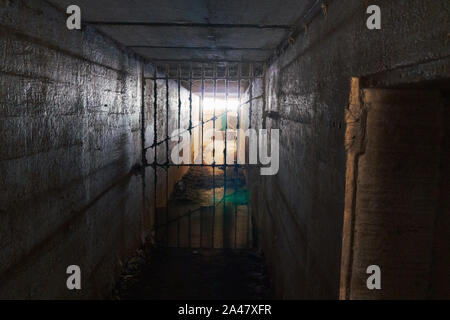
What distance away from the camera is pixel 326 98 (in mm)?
2244

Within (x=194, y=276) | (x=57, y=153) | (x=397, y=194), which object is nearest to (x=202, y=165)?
(x=194, y=276)

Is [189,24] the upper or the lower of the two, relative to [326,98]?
upper

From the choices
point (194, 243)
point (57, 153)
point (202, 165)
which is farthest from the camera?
point (194, 243)

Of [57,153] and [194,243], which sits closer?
[57,153]

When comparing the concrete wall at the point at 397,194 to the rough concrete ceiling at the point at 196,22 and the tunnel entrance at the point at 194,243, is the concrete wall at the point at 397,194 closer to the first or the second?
the rough concrete ceiling at the point at 196,22

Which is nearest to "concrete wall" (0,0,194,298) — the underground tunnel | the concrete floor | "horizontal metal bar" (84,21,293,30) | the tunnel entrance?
the underground tunnel

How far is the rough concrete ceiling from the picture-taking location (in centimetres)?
291

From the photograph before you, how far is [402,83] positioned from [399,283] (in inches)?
40.4

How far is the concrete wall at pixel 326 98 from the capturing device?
127cm

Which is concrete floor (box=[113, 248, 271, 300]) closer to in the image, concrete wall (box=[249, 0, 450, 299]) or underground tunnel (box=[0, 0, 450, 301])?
underground tunnel (box=[0, 0, 450, 301])

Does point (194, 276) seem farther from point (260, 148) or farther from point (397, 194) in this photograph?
point (397, 194)

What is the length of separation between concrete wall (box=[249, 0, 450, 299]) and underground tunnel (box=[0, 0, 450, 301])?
12mm

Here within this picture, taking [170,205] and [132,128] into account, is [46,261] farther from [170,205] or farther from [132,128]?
[170,205]

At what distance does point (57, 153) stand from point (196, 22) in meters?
1.86
